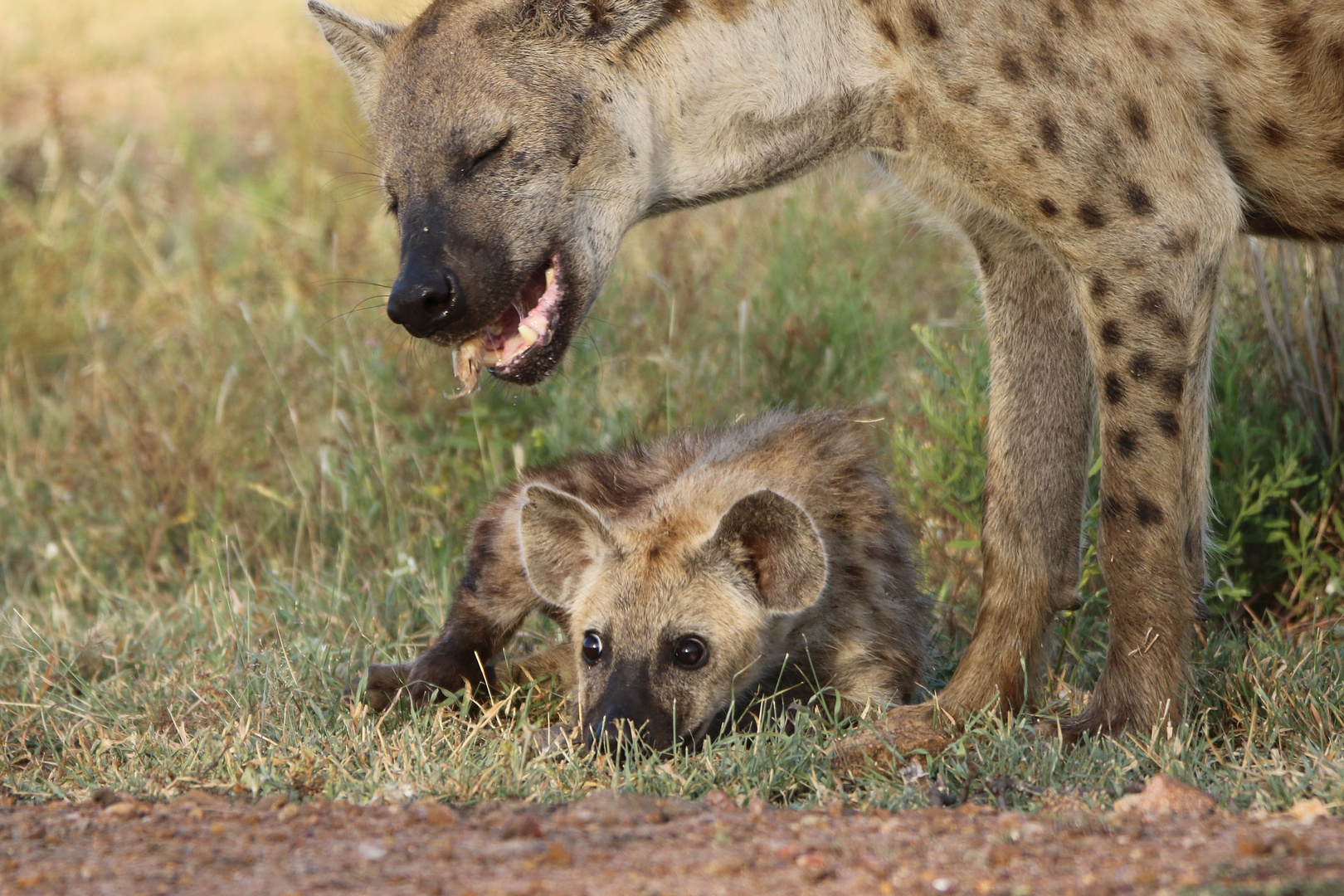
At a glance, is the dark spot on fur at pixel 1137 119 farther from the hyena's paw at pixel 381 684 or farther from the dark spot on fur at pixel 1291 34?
the hyena's paw at pixel 381 684

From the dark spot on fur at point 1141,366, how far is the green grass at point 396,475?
2.33 feet

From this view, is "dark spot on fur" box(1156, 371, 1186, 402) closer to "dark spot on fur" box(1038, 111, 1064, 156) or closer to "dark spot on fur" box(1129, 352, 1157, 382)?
"dark spot on fur" box(1129, 352, 1157, 382)

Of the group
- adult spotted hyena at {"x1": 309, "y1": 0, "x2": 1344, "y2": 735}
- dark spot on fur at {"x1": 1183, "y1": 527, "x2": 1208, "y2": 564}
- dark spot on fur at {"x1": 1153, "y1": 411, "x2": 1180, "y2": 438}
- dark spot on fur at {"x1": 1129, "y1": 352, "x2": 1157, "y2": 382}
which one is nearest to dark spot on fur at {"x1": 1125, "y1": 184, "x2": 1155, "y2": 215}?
adult spotted hyena at {"x1": 309, "y1": 0, "x2": 1344, "y2": 735}

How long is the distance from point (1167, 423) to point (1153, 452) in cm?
6

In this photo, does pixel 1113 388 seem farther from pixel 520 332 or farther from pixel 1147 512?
pixel 520 332

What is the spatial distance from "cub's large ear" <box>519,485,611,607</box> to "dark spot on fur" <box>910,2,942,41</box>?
3.84 ft

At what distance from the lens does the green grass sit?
9.65ft

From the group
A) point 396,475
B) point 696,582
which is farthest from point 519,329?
point 396,475

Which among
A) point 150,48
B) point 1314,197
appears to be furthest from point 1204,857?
point 150,48

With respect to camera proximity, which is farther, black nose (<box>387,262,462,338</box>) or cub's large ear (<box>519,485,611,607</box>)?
cub's large ear (<box>519,485,611,607</box>)

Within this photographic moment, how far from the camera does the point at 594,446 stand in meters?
4.63

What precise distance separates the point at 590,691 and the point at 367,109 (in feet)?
4.57

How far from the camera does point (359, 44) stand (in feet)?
11.5

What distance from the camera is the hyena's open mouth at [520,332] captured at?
3211 mm
